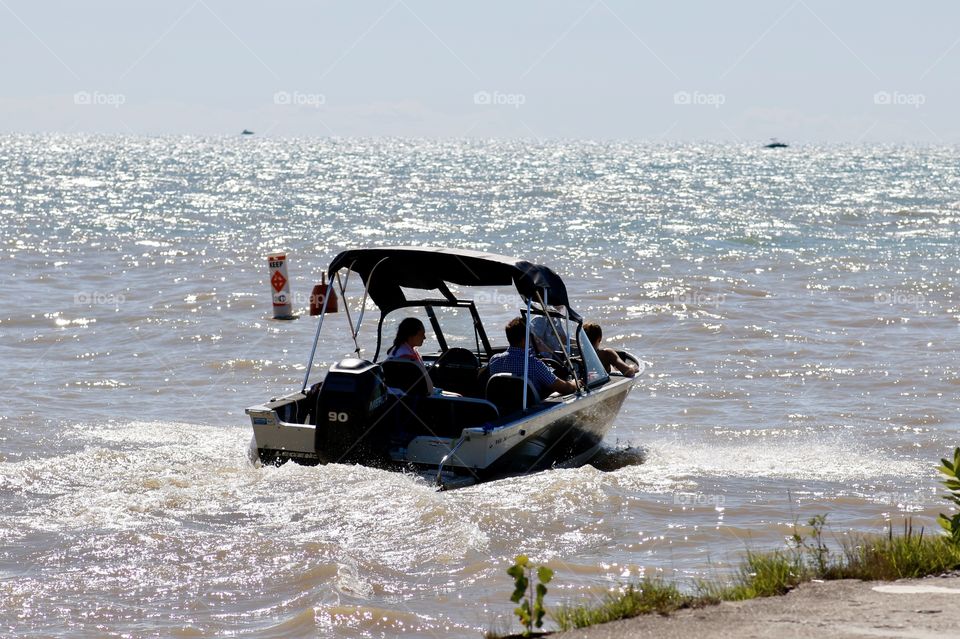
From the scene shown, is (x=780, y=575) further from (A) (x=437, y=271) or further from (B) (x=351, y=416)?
(A) (x=437, y=271)

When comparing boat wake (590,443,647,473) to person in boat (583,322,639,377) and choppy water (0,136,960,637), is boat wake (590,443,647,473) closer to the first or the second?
choppy water (0,136,960,637)

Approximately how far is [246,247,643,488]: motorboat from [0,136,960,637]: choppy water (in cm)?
27

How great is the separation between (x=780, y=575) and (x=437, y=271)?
5799mm

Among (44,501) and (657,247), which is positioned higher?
(657,247)

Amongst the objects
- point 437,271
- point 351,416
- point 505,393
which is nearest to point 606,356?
point 437,271

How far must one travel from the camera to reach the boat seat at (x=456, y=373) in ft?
38.0

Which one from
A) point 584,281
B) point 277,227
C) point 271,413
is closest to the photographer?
point 271,413

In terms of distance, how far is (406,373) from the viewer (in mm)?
10383

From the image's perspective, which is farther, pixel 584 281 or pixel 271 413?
pixel 584 281

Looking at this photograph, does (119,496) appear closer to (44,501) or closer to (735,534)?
(44,501)

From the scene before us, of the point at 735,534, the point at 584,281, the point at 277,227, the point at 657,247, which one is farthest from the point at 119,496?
the point at 277,227

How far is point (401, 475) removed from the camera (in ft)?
32.0

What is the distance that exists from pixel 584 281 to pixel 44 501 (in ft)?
58.5

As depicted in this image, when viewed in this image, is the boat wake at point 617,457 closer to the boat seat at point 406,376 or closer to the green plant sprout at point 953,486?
the boat seat at point 406,376
